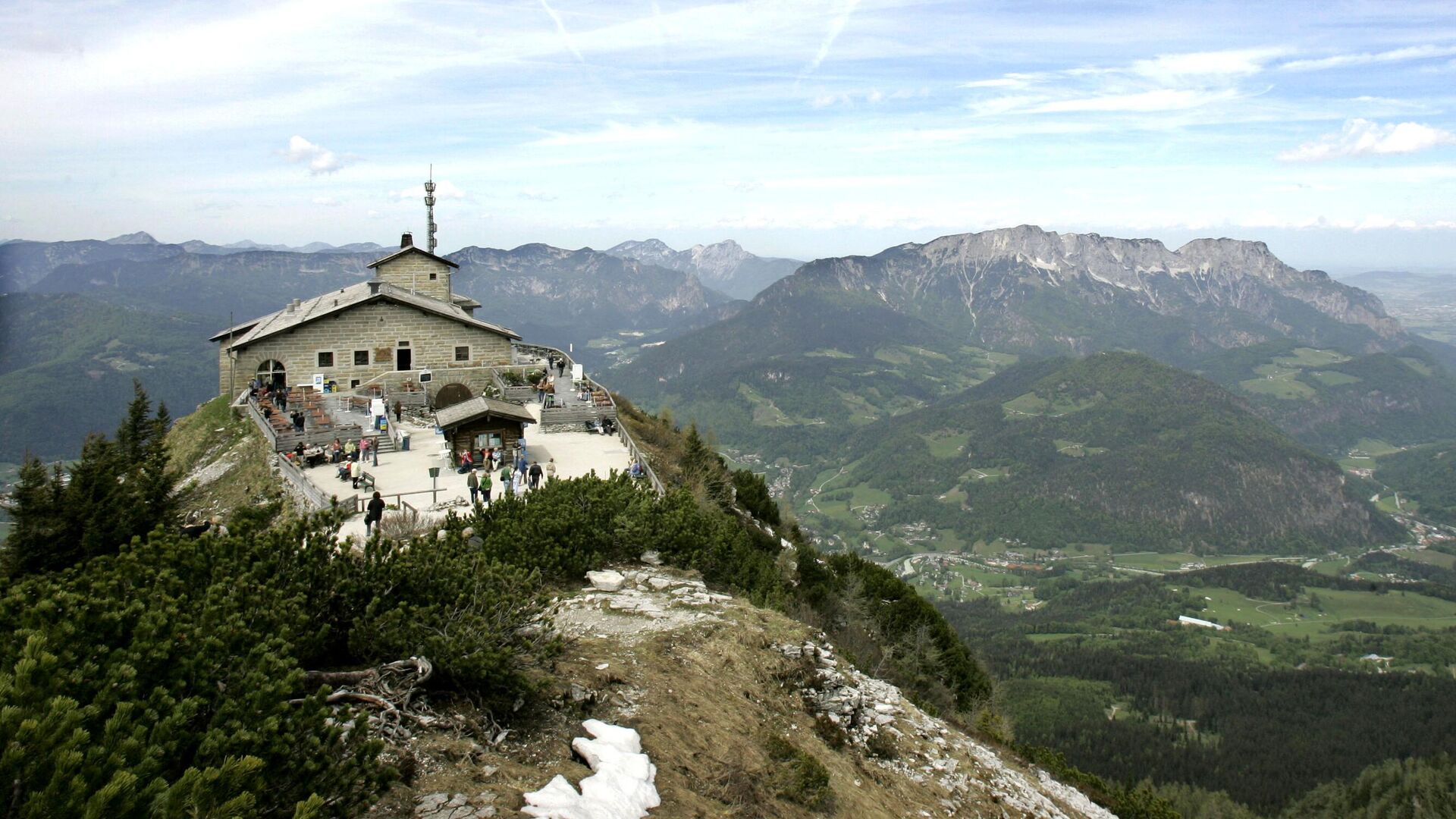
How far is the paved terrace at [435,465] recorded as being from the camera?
2712 centimetres

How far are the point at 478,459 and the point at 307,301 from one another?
28175mm

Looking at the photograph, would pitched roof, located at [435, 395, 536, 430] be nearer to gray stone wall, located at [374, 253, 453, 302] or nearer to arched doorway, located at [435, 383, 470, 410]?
arched doorway, located at [435, 383, 470, 410]

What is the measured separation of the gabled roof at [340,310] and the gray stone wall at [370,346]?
353 mm

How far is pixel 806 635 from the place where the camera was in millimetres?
18141

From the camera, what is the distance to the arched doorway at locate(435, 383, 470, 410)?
44625 mm

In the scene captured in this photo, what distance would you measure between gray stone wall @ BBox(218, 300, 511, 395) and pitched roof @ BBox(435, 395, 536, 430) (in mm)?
13848

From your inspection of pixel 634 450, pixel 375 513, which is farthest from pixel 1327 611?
pixel 375 513

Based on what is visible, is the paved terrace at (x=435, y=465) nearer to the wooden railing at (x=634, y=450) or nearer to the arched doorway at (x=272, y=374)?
the wooden railing at (x=634, y=450)

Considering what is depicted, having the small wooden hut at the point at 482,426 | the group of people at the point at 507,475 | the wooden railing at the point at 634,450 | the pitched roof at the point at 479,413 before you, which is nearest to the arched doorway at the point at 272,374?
the wooden railing at the point at 634,450

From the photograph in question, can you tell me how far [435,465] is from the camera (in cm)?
3200

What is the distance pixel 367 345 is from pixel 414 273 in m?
11.8

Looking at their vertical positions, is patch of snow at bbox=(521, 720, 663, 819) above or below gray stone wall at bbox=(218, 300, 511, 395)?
below

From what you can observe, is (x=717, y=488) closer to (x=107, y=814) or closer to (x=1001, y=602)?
(x=107, y=814)

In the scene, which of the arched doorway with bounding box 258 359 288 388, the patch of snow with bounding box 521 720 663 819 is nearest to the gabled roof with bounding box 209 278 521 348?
the arched doorway with bounding box 258 359 288 388
